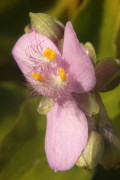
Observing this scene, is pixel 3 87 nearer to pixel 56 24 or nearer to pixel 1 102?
pixel 1 102

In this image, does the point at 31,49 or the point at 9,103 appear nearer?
the point at 31,49

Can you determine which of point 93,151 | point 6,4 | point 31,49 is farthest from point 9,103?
point 93,151

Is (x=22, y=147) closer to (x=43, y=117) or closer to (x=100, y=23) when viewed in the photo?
(x=43, y=117)

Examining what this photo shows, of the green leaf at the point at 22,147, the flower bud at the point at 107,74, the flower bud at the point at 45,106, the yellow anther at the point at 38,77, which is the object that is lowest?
the green leaf at the point at 22,147

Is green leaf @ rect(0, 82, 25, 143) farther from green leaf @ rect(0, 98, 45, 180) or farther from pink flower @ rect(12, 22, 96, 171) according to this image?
pink flower @ rect(12, 22, 96, 171)

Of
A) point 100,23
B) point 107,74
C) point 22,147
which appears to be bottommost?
point 22,147

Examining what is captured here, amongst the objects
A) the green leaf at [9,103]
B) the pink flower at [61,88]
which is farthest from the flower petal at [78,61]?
the green leaf at [9,103]

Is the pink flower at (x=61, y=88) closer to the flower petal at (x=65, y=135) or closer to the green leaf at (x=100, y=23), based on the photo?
the flower petal at (x=65, y=135)
